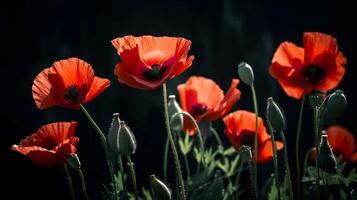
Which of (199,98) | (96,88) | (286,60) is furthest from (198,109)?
(96,88)

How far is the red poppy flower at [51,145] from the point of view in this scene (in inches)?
45.0

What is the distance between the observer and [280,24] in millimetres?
2559

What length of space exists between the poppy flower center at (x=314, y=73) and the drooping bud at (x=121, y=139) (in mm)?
395

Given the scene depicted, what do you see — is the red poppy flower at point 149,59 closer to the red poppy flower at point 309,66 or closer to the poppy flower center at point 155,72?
the poppy flower center at point 155,72

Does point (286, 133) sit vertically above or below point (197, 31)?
below

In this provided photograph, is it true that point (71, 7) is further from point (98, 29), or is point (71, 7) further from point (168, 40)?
point (168, 40)

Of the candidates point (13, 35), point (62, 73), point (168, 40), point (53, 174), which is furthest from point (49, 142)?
point (13, 35)

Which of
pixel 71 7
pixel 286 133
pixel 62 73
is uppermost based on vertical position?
pixel 71 7

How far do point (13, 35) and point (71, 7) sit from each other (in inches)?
9.0

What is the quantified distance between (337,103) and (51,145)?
0.52 metres

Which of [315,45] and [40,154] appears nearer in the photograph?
[40,154]

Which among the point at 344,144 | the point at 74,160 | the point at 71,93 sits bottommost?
the point at 344,144

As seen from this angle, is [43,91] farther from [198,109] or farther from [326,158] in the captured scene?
[326,158]

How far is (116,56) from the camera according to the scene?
246cm
